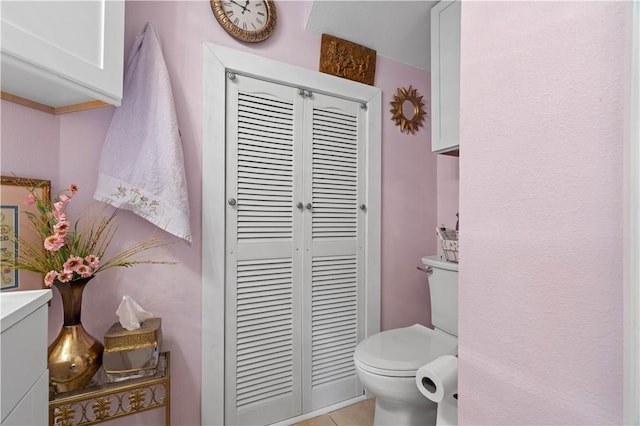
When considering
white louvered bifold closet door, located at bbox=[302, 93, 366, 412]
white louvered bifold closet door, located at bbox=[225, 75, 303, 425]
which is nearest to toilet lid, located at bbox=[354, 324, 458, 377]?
white louvered bifold closet door, located at bbox=[302, 93, 366, 412]

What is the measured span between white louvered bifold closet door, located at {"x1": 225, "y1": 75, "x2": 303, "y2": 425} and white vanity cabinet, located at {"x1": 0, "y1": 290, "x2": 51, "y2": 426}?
2.56 feet

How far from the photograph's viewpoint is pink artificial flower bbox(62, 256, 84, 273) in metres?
1.02

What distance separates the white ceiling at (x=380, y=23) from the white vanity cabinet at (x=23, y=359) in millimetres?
1635

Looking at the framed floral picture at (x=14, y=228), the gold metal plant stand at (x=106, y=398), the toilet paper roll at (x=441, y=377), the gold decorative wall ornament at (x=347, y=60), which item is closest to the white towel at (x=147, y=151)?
the framed floral picture at (x=14, y=228)

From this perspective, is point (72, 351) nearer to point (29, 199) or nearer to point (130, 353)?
point (130, 353)

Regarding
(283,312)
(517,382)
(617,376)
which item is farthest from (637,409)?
(283,312)

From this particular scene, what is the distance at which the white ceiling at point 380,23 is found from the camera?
5.32ft

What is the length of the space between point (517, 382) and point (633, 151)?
1.45ft

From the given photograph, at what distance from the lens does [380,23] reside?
5.70 feet

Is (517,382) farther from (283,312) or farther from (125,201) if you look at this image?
(125,201)

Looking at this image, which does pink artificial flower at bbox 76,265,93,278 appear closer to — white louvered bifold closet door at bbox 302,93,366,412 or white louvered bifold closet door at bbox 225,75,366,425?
white louvered bifold closet door at bbox 225,75,366,425

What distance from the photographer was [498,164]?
63 cm

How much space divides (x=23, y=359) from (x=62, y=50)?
75 centimetres

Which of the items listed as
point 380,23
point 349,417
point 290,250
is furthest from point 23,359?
point 380,23
